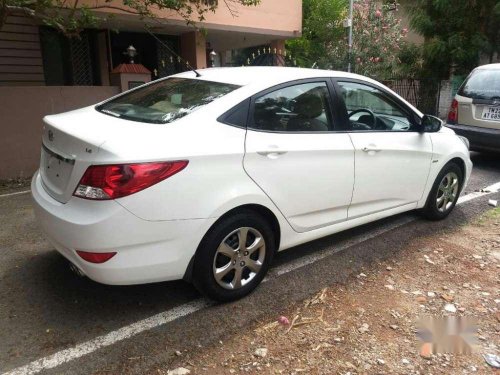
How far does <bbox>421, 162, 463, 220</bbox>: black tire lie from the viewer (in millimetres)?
4488

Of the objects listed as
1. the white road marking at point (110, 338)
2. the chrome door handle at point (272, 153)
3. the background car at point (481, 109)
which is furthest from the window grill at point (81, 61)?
the white road marking at point (110, 338)

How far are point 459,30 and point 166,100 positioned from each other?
43.3 ft

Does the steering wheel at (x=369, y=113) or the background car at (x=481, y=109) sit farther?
the background car at (x=481, y=109)

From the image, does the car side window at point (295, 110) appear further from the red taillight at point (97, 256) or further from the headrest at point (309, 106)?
the red taillight at point (97, 256)

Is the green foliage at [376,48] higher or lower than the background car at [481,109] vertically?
higher

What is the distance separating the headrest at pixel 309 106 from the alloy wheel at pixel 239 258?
3.27 feet

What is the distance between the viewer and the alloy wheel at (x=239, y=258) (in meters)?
2.90

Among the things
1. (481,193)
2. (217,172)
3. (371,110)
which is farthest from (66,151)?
(481,193)

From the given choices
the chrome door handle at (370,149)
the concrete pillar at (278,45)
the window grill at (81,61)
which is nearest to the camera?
the chrome door handle at (370,149)

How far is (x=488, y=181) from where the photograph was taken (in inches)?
254

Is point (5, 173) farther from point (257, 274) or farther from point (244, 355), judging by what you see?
point (244, 355)

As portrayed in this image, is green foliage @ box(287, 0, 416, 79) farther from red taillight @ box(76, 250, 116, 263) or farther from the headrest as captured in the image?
red taillight @ box(76, 250, 116, 263)

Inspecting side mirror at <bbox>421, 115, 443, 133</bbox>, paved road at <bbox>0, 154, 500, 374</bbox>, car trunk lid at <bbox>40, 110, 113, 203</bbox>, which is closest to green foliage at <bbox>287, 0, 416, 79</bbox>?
side mirror at <bbox>421, 115, 443, 133</bbox>

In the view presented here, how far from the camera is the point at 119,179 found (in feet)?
7.89
